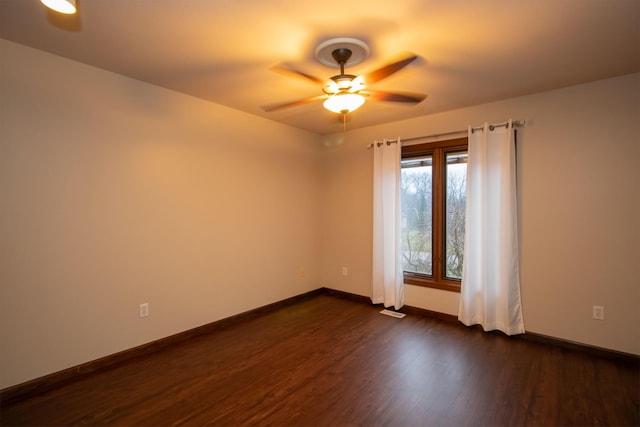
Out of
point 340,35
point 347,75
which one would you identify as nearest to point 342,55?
point 340,35

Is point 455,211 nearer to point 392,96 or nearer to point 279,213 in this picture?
point 392,96

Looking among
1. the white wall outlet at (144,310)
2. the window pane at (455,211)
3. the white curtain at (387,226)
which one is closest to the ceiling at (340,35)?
the window pane at (455,211)

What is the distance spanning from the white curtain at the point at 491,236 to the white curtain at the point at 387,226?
814 mm

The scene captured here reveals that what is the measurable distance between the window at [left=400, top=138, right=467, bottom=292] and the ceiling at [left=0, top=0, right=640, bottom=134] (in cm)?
98

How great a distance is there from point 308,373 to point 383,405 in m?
0.66

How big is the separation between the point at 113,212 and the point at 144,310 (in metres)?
0.94

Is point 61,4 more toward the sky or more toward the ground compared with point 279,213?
more toward the sky

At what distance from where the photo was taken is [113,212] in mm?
2572

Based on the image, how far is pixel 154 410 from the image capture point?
6.57 feet

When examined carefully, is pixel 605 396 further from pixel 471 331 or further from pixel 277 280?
pixel 277 280

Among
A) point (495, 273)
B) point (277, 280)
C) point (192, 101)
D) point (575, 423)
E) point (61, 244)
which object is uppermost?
point (192, 101)

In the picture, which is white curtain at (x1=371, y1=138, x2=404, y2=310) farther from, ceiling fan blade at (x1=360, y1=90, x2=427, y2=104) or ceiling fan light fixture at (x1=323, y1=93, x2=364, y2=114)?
ceiling fan light fixture at (x1=323, y1=93, x2=364, y2=114)

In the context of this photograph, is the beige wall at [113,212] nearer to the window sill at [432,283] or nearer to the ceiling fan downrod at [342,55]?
the ceiling fan downrod at [342,55]

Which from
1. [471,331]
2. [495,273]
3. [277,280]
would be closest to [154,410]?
[277,280]
